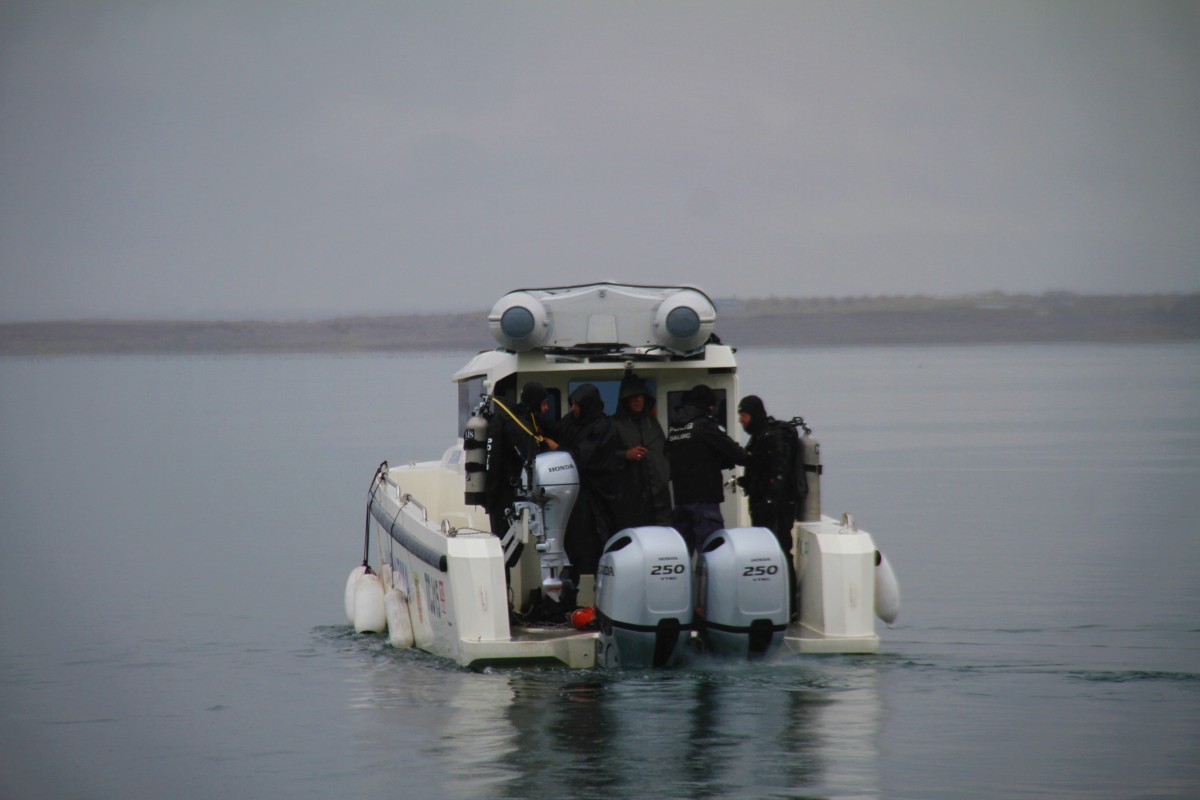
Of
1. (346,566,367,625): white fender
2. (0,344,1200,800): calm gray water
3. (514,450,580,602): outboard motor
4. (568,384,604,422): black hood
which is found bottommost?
(0,344,1200,800): calm gray water

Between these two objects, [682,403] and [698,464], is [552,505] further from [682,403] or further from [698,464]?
[682,403]

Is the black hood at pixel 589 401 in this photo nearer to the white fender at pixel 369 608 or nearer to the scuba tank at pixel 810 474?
the scuba tank at pixel 810 474

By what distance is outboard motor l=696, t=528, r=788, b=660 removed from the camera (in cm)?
1087

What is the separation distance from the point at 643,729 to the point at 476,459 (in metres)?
2.55

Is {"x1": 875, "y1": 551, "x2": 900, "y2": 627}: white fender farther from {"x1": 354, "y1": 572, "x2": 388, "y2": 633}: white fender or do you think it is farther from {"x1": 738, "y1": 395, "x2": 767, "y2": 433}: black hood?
{"x1": 354, "y1": 572, "x2": 388, "y2": 633}: white fender

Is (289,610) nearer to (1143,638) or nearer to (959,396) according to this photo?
(1143,638)

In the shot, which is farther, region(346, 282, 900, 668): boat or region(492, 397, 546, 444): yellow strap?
region(492, 397, 546, 444): yellow strap

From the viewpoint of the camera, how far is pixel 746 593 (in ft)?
35.7

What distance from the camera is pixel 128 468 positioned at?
140 feet

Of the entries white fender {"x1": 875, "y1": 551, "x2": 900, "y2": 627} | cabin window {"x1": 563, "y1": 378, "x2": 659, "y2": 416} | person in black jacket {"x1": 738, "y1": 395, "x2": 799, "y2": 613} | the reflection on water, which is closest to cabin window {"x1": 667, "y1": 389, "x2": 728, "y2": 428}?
cabin window {"x1": 563, "y1": 378, "x2": 659, "y2": 416}

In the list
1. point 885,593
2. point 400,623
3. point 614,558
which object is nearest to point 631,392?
point 614,558

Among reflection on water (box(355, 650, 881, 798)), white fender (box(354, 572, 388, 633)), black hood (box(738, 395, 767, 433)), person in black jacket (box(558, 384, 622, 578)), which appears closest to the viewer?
reflection on water (box(355, 650, 881, 798))

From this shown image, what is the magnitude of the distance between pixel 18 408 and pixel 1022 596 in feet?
230

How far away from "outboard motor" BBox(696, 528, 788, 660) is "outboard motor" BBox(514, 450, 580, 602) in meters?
1.05
